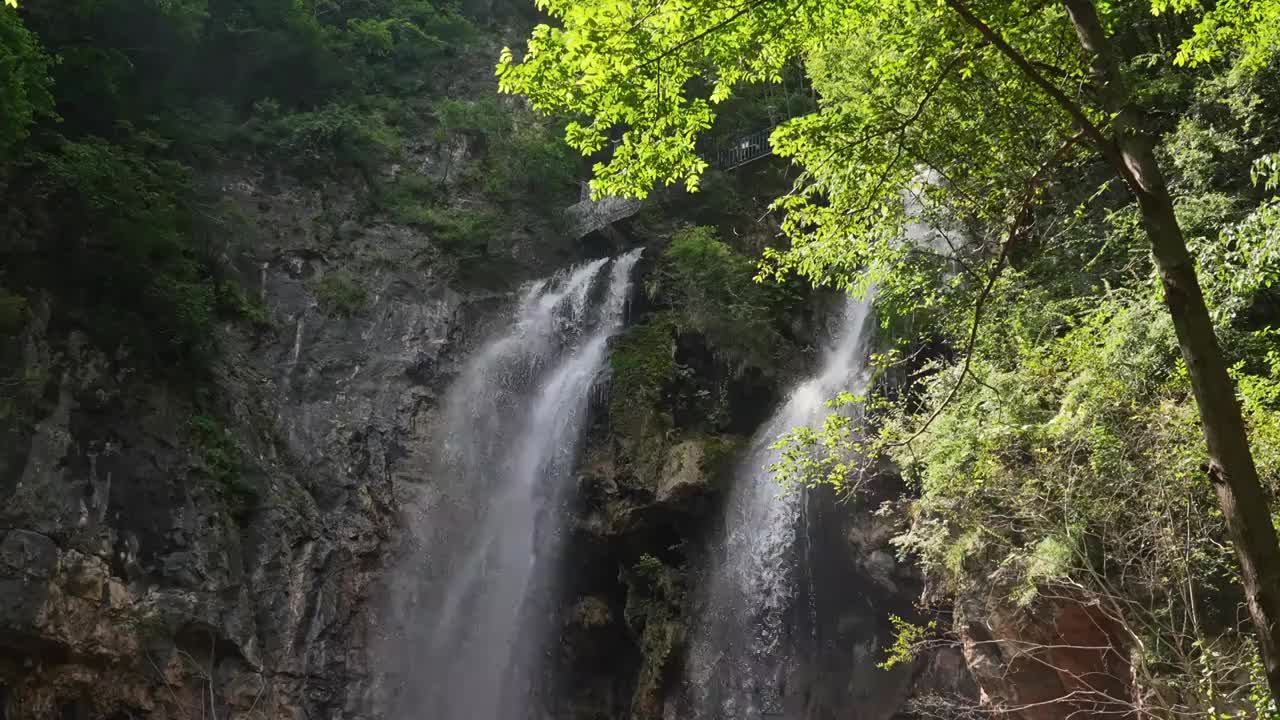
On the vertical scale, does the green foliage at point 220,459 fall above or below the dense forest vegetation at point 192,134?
below

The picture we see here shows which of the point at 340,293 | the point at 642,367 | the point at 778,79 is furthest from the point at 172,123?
the point at 778,79

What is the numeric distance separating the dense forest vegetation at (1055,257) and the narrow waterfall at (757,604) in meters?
3.42

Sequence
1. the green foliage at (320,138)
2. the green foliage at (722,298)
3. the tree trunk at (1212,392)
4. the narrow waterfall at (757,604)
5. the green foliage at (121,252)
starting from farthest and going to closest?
the green foliage at (320,138) < the green foliage at (722,298) < the narrow waterfall at (757,604) < the green foliage at (121,252) < the tree trunk at (1212,392)

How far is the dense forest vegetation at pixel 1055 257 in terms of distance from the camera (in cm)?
435

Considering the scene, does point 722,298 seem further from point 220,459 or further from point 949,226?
point 220,459

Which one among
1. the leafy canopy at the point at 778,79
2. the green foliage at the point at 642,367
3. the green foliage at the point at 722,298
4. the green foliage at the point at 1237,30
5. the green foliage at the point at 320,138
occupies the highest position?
the green foliage at the point at 320,138

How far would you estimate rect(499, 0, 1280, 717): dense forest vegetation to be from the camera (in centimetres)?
435

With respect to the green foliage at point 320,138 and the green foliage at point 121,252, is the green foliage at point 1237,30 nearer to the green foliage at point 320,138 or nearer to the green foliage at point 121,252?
the green foliage at point 121,252

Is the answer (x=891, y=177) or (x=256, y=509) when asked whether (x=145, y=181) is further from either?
A: (x=891, y=177)

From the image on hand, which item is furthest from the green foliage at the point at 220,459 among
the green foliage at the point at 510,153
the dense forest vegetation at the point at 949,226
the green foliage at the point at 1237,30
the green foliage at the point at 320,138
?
the green foliage at the point at 1237,30

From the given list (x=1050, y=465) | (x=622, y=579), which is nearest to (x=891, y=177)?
(x=1050, y=465)

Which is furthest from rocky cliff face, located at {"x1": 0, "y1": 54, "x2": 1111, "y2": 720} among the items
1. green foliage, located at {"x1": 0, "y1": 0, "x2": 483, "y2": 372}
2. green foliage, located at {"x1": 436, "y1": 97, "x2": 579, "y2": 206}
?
green foliage, located at {"x1": 436, "y1": 97, "x2": 579, "y2": 206}

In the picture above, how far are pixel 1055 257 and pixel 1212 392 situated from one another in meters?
8.86

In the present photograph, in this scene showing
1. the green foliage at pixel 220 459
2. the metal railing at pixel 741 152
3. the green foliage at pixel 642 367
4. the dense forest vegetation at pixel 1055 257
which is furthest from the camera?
the metal railing at pixel 741 152
